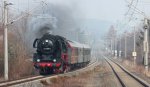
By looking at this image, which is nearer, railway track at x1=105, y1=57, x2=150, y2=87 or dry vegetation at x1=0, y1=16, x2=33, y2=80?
railway track at x1=105, y1=57, x2=150, y2=87

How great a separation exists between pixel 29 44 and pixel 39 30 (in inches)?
385

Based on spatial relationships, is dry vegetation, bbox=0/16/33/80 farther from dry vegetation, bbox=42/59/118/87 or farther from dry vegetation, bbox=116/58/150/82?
dry vegetation, bbox=116/58/150/82

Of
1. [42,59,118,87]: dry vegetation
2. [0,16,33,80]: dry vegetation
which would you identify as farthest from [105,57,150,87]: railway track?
[0,16,33,80]: dry vegetation

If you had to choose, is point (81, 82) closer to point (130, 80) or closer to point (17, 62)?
point (130, 80)

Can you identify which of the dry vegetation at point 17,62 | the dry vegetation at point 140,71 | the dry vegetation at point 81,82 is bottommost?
the dry vegetation at point 140,71

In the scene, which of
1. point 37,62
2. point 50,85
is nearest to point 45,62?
point 37,62

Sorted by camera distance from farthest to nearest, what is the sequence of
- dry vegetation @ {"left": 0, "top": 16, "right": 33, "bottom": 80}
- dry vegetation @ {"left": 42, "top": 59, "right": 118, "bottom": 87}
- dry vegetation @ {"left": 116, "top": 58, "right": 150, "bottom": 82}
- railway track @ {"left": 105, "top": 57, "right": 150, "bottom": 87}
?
dry vegetation @ {"left": 116, "top": 58, "right": 150, "bottom": 82} < dry vegetation @ {"left": 0, "top": 16, "right": 33, "bottom": 80} < railway track @ {"left": 105, "top": 57, "right": 150, "bottom": 87} < dry vegetation @ {"left": 42, "top": 59, "right": 118, "bottom": 87}

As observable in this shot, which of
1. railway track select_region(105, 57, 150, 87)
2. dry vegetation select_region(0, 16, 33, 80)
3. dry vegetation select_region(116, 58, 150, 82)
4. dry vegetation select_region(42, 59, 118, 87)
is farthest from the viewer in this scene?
dry vegetation select_region(116, 58, 150, 82)

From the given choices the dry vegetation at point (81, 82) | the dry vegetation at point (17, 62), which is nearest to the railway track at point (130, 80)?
the dry vegetation at point (81, 82)

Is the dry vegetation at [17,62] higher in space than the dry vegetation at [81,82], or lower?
higher

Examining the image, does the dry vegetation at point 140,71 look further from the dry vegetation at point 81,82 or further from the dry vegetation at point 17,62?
the dry vegetation at point 17,62

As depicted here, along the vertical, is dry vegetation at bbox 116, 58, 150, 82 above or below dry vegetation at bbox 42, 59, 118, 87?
below

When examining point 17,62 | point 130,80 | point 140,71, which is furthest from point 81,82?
point 140,71

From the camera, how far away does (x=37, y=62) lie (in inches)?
1575
